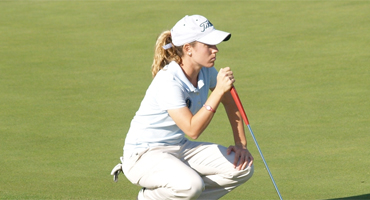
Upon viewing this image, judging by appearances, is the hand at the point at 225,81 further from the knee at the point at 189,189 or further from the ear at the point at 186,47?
the knee at the point at 189,189

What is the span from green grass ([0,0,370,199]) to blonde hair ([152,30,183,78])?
1030mm

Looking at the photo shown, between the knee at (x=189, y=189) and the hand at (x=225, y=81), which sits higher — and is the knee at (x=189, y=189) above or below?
below

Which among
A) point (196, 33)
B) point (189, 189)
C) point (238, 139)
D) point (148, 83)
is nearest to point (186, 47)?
point (196, 33)

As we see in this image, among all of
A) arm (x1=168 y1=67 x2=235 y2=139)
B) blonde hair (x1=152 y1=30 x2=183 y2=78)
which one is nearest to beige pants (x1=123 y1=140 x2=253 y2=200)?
arm (x1=168 y1=67 x2=235 y2=139)

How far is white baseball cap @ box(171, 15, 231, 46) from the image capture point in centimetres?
362

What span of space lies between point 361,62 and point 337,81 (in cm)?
75

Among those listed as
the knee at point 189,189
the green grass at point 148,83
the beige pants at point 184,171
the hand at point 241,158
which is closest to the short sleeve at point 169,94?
the beige pants at point 184,171

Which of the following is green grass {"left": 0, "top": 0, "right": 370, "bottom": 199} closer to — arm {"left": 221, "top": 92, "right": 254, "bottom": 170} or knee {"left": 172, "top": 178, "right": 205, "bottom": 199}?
arm {"left": 221, "top": 92, "right": 254, "bottom": 170}

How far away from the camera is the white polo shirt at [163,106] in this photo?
141 inches

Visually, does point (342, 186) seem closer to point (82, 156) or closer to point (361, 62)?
point (82, 156)

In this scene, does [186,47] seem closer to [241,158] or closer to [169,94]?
[169,94]

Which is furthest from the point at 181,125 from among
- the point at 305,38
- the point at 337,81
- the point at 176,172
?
the point at 305,38

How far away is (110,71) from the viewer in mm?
7789

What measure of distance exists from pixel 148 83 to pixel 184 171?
3783 mm
